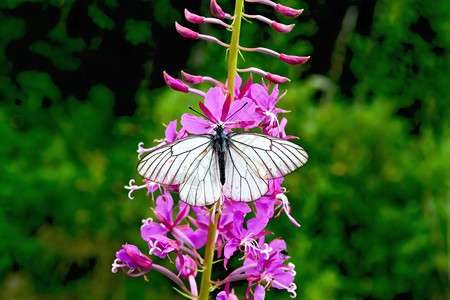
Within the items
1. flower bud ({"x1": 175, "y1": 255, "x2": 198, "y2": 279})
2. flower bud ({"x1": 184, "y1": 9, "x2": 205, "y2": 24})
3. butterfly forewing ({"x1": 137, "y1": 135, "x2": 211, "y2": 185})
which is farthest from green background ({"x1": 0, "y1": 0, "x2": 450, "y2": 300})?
butterfly forewing ({"x1": 137, "y1": 135, "x2": 211, "y2": 185})

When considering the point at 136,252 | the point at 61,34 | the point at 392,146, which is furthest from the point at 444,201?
the point at 61,34

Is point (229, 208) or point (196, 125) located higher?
point (196, 125)

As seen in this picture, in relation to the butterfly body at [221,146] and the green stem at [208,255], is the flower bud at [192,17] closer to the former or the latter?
the butterfly body at [221,146]

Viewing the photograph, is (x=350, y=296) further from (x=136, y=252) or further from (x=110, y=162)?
(x=136, y=252)

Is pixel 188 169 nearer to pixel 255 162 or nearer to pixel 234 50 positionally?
pixel 255 162

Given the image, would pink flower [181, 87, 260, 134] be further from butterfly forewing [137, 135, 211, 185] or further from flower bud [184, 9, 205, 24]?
flower bud [184, 9, 205, 24]

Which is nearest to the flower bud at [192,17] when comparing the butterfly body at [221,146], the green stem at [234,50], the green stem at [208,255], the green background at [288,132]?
the green stem at [234,50]

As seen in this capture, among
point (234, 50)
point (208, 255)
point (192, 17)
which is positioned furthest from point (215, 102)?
point (208, 255)
